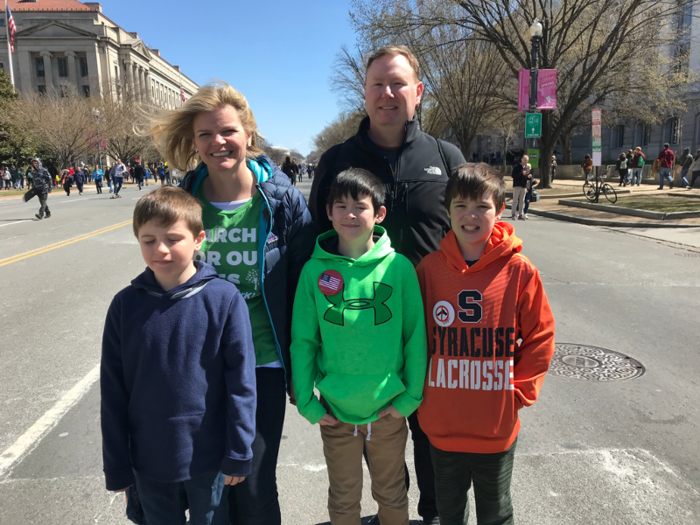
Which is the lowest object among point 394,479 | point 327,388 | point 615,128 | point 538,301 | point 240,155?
point 394,479

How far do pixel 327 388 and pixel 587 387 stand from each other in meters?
2.83

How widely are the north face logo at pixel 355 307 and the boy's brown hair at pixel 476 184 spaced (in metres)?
0.53

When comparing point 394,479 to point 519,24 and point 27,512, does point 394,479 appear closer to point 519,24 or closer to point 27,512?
point 27,512

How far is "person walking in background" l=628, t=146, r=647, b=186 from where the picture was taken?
2797cm

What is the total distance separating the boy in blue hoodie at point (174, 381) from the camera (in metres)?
1.83

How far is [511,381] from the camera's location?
210 cm

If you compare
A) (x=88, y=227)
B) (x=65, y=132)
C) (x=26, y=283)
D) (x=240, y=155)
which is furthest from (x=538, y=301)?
(x=65, y=132)

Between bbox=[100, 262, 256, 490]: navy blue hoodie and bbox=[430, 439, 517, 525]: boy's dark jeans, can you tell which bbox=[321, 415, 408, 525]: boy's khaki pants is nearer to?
bbox=[430, 439, 517, 525]: boy's dark jeans

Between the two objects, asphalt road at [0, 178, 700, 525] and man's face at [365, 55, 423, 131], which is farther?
asphalt road at [0, 178, 700, 525]

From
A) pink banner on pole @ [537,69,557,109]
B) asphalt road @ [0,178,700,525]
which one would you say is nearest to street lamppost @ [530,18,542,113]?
pink banner on pole @ [537,69,557,109]

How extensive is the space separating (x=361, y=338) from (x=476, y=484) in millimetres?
805

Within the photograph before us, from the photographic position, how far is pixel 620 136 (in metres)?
54.6

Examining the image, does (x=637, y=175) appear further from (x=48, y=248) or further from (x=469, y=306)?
(x=469, y=306)

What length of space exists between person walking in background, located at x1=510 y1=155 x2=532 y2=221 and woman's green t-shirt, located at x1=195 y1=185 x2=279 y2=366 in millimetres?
14700
